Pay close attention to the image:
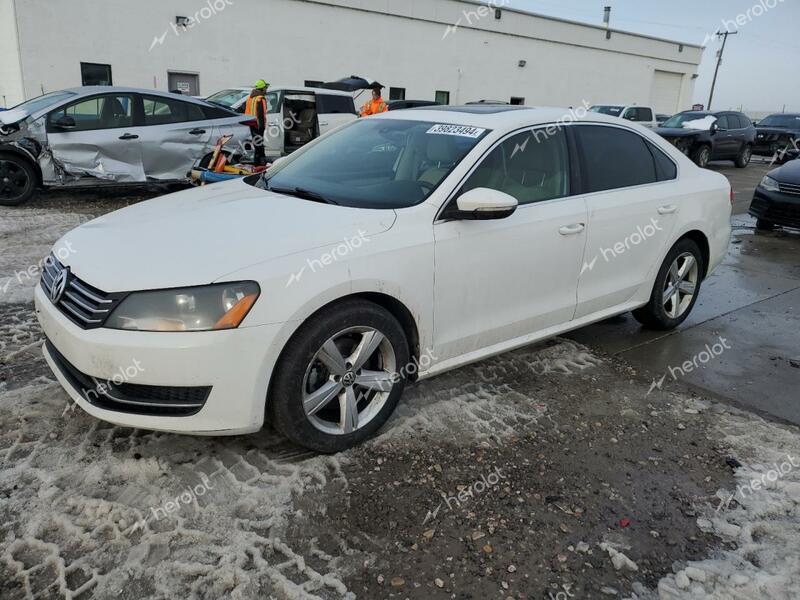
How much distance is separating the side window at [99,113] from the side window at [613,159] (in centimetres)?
713

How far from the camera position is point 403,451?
313 cm

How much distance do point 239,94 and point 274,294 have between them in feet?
42.2

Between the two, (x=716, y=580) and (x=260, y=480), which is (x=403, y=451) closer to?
(x=260, y=480)

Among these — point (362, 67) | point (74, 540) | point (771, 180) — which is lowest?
point (74, 540)

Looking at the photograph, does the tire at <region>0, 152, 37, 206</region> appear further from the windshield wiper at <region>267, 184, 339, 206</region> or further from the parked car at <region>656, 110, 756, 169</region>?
the parked car at <region>656, 110, 756, 169</region>

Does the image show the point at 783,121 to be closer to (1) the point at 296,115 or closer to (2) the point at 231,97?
(1) the point at 296,115

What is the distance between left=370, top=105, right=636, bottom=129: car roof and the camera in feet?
12.0

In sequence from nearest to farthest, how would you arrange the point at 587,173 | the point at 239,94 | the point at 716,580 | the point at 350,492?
the point at 716,580 → the point at 350,492 → the point at 587,173 → the point at 239,94

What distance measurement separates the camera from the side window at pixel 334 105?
13461 mm

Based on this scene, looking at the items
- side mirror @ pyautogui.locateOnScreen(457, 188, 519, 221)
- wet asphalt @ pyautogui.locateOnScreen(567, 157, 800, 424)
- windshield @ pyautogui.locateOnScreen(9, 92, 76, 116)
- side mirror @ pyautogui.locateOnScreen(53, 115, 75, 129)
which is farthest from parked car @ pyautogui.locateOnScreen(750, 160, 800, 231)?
windshield @ pyautogui.locateOnScreen(9, 92, 76, 116)

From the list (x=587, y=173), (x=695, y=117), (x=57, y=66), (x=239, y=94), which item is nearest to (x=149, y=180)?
(x=239, y=94)

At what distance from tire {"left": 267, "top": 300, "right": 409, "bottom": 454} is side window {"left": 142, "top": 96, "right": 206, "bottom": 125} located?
747 cm

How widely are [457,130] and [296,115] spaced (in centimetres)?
1051

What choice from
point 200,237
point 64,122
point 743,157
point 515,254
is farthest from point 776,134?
point 200,237
